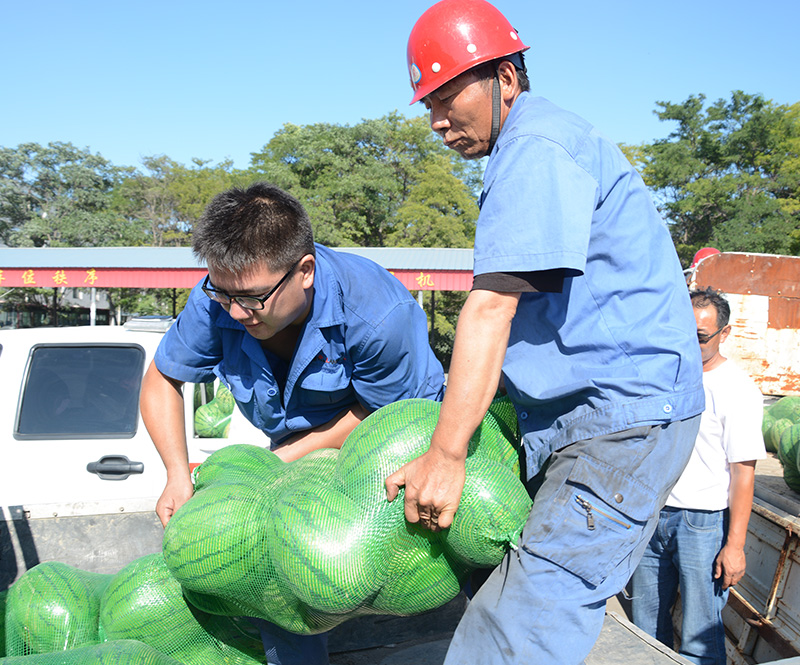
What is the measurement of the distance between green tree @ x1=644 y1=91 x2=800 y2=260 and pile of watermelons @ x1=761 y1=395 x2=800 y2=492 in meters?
26.6

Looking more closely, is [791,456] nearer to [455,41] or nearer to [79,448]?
[455,41]

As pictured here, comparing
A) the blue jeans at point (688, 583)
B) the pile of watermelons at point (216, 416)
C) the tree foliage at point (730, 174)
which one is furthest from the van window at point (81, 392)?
the tree foliage at point (730, 174)

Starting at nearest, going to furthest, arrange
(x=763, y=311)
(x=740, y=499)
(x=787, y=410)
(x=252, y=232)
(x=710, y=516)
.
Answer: (x=252, y=232)
(x=740, y=499)
(x=710, y=516)
(x=787, y=410)
(x=763, y=311)

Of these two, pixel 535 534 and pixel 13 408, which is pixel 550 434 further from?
pixel 13 408

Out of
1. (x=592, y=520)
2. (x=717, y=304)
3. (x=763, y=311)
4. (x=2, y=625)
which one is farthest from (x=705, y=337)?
(x=763, y=311)

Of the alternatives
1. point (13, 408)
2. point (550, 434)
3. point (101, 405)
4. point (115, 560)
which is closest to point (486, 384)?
point (550, 434)

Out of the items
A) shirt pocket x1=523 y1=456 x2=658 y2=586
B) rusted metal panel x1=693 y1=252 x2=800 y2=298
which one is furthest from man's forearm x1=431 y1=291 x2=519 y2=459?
rusted metal panel x1=693 y1=252 x2=800 y2=298

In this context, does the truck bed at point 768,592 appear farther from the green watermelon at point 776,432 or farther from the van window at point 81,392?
the van window at point 81,392

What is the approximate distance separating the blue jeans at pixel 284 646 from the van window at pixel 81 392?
1.91 meters

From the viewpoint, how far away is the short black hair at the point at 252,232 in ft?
6.91

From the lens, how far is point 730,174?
3503 centimetres

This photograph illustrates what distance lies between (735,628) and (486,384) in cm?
320

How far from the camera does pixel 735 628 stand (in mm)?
3727

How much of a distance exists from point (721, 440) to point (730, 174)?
1460 inches
